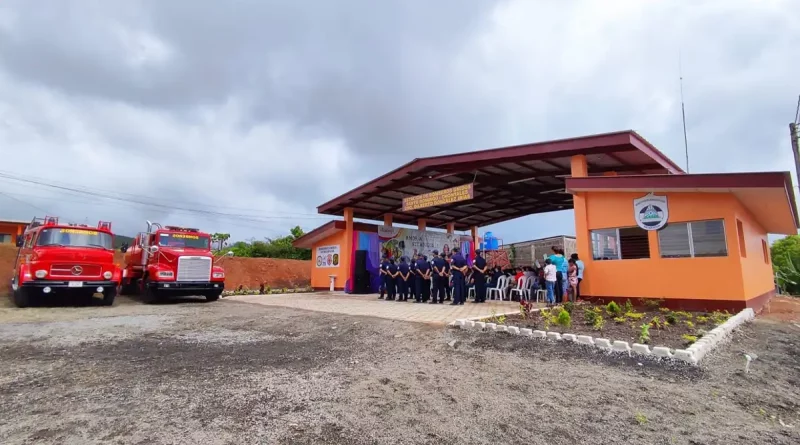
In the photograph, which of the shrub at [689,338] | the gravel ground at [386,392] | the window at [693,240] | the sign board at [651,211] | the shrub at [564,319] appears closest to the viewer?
the gravel ground at [386,392]

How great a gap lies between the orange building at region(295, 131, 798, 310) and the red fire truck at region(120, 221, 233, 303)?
6.89m

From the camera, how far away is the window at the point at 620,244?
32.4ft

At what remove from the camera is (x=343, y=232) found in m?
18.9

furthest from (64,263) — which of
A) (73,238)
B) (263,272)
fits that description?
(263,272)

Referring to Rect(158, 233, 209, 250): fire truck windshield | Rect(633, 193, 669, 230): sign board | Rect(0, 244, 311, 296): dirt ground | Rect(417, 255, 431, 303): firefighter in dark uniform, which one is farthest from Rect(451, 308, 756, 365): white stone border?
Rect(0, 244, 311, 296): dirt ground

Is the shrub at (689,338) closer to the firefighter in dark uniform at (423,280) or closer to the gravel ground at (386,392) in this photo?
the gravel ground at (386,392)

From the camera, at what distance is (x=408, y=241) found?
20.0 m

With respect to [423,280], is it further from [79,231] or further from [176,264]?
[79,231]

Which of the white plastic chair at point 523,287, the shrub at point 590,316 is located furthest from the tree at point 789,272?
the shrub at point 590,316

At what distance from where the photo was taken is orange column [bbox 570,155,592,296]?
10.6 meters

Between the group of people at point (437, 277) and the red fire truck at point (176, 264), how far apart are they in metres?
5.78

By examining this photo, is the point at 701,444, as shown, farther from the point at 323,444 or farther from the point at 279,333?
the point at 279,333

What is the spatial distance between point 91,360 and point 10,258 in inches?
606

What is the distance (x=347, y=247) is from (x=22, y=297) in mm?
10648
